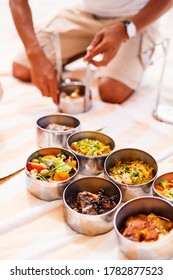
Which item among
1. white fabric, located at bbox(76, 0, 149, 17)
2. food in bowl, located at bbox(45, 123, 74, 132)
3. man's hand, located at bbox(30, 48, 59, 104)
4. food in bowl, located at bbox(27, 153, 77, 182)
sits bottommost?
food in bowl, located at bbox(45, 123, 74, 132)

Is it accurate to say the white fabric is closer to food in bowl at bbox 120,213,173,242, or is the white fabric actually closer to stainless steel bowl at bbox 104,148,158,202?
stainless steel bowl at bbox 104,148,158,202

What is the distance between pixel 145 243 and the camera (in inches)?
52.4

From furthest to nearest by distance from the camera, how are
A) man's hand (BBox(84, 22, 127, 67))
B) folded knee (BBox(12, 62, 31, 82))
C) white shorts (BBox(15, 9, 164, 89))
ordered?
folded knee (BBox(12, 62, 31, 82)) → white shorts (BBox(15, 9, 164, 89)) → man's hand (BBox(84, 22, 127, 67))

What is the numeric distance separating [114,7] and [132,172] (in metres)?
1.26

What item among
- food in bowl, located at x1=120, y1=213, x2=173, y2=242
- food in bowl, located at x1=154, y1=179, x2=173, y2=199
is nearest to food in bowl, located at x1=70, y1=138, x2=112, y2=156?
food in bowl, located at x1=154, y1=179, x2=173, y2=199

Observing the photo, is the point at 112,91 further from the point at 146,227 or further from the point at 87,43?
the point at 146,227

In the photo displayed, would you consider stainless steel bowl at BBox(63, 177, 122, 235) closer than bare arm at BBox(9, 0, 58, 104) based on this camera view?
Yes

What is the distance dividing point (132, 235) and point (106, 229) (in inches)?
5.5

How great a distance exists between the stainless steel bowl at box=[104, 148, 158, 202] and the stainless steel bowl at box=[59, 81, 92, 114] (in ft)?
1.96

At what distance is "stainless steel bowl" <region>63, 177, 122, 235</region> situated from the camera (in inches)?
57.0

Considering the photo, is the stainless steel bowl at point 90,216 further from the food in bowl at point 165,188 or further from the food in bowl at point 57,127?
the food in bowl at point 57,127

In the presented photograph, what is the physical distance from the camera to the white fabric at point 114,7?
2.47m

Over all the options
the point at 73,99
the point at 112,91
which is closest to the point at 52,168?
the point at 73,99

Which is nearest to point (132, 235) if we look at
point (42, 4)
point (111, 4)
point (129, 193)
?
point (129, 193)
